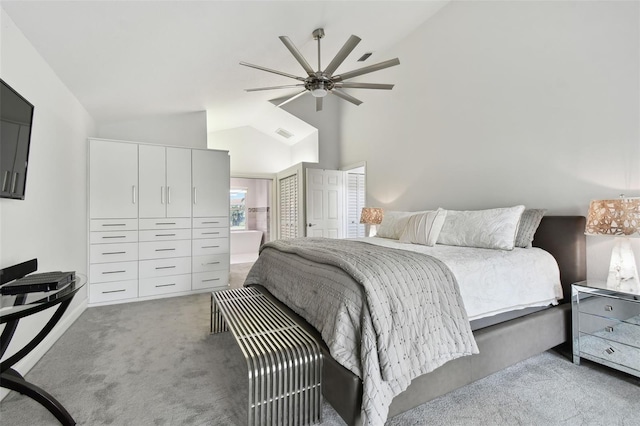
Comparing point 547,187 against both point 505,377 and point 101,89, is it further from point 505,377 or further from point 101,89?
point 101,89

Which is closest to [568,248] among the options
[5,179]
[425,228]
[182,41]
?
[425,228]

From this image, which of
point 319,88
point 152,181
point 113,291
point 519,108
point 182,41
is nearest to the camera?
point 182,41

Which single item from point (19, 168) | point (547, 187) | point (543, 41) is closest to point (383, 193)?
point (547, 187)

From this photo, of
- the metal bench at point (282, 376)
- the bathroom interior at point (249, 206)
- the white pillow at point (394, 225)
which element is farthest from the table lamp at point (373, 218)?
the bathroom interior at point (249, 206)

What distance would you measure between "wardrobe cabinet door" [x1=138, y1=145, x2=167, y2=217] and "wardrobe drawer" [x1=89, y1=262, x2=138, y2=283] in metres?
0.66

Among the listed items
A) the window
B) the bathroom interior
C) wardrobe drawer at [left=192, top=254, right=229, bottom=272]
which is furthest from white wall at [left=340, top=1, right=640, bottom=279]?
the window

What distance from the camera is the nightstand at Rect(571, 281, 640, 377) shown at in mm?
1847

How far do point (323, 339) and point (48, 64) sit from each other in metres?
3.00

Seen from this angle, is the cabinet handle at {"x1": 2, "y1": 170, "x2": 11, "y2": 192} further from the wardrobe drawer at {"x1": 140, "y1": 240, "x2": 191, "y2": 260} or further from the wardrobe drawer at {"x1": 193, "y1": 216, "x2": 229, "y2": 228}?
the wardrobe drawer at {"x1": 193, "y1": 216, "x2": 229, "y2": 228}

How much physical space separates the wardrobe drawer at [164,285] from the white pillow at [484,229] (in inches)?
129

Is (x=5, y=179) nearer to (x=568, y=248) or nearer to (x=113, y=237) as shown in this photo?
(x=113, y=237)

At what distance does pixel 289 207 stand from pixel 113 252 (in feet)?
10.3

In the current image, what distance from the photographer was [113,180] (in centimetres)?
357

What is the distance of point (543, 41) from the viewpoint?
2672 millimetres
